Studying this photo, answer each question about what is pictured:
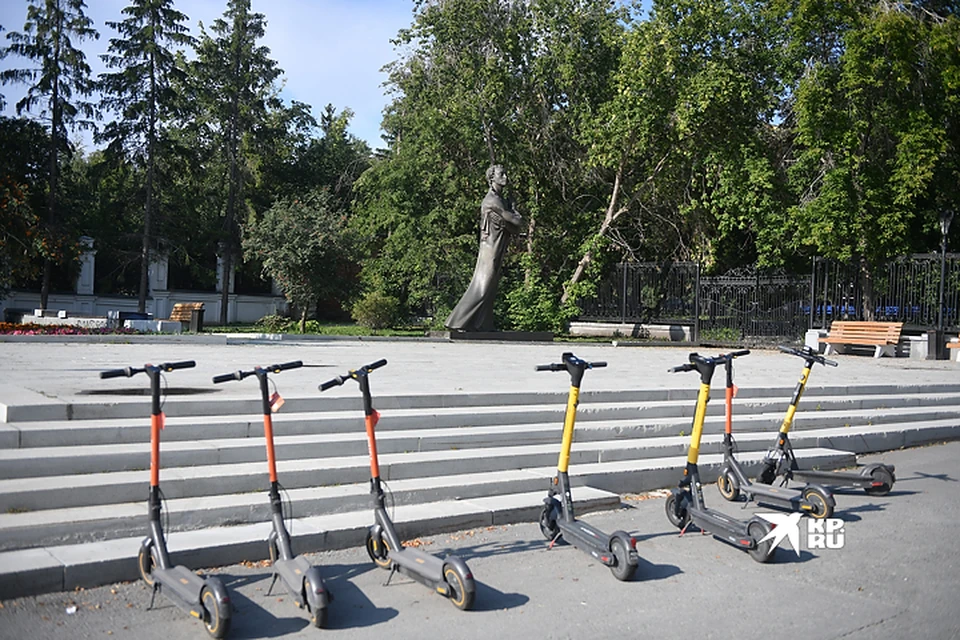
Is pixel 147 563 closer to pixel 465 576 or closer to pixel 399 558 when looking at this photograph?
pixel 399 558

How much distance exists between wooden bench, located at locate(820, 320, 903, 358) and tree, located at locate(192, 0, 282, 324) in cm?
2648

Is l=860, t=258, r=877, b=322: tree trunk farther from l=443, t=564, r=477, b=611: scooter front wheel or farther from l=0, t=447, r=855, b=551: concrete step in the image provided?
l=443, t=564, r=477, b=611: scooter front wheel

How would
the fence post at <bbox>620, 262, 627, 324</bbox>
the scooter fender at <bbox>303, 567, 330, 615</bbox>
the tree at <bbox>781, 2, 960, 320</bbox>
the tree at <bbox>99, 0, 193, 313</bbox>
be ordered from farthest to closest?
the tree at <bbox>99, 0, 193, 313</bbox> → the fence post at <bbox>620, 262, 627, 324</bbox> → the tree at <bbox>781, 2, 960, 320</bbox> → the scooter fender at <bbox>303, 567, 330, 615</bbox>

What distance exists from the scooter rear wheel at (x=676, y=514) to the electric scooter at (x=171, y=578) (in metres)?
3.67

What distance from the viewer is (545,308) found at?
27734mm

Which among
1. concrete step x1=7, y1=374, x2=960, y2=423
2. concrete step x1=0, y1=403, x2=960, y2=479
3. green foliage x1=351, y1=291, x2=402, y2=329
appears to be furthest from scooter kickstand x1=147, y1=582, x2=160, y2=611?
green foliage x1=351, y1=291, x2=402, y2=329

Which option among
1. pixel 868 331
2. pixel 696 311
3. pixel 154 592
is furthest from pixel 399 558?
pixel 696 311

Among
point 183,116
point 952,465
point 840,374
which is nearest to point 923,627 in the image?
point 952,465

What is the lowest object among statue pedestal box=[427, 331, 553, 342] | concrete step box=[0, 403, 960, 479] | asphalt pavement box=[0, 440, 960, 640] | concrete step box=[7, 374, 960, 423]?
asphalt pavement box=[0, 440, 960, 640]

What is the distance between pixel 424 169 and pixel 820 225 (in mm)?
13501

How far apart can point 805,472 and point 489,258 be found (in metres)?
14.5

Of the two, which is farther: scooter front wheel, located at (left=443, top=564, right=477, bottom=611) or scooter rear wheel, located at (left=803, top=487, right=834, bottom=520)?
scooter rear wheel, located at (left=803, top=487, right=834, bottom=520)

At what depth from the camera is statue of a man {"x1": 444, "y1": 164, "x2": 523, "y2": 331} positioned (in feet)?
72.1

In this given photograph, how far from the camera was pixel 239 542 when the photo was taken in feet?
18.9
